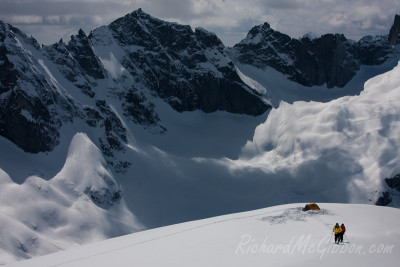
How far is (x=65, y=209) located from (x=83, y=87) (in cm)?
5873

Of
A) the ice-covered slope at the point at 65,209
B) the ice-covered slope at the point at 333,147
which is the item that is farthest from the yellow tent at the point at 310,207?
the ice-covered slope at the point at 333,147

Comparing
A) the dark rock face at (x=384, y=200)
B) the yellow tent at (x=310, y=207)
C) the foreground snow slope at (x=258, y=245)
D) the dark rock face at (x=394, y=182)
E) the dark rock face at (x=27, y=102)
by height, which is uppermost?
the dark rock face at (x=27, y=102)

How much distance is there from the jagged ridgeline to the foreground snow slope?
101660 mm

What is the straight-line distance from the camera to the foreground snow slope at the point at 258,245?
81.6 ft

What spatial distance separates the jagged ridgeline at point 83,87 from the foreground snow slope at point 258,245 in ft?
334

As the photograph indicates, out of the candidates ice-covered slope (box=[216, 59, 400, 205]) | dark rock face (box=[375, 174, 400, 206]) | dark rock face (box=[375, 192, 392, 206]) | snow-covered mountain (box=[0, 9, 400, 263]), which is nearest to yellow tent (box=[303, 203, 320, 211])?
snow-covered mountain (box=[0, 9, 400, 263])

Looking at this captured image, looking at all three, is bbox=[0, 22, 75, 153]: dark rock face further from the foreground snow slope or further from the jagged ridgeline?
the foreground snow slope

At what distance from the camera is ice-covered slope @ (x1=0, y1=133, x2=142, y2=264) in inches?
3652

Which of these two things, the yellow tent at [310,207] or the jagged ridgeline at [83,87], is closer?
the yellow tent at [310,207]

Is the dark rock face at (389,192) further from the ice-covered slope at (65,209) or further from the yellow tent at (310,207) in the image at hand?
the yellow tent at (310,207)

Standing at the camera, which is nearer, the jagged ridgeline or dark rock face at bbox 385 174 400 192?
the jagged ridgeline

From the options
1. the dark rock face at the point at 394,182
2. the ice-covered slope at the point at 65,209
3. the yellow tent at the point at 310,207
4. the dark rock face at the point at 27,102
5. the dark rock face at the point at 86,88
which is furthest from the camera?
the dark rock face at the point at 394,182

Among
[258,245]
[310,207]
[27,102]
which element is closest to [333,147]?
[27,102]

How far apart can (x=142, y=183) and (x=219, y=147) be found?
1707 inches
